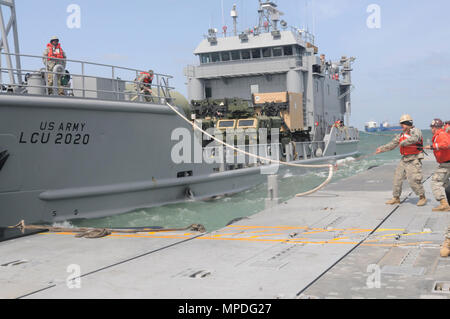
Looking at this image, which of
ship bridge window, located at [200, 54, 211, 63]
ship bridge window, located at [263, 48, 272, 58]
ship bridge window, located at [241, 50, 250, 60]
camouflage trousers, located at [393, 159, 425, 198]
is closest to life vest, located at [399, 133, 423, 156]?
camouflage trousers, located at [393, 159, 425, 198]

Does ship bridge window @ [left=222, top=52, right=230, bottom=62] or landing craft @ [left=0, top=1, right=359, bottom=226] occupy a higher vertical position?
ship bridge window @ [left=222, top=52, right=230, bottom=62]

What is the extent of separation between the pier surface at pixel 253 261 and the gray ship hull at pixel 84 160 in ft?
6.26

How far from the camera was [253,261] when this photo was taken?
190 inches

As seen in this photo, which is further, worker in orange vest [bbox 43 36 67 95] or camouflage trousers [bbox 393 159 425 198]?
worker in orange vest [bbox 43 36 67 95]

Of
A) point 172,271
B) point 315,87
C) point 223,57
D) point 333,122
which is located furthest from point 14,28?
point 333,122

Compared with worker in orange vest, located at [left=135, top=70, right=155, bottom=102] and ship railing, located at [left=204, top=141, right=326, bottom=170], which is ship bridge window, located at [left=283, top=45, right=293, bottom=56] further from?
worker in orange vest, located at [left=135, top=70, right=155, bottom=102]

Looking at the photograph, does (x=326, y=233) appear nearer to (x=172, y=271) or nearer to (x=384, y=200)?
(x=172, y=271)

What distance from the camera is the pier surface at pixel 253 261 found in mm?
3873

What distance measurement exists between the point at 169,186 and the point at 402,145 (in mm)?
5285

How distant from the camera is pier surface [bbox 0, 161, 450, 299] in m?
3.87

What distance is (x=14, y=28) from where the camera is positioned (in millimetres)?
10094

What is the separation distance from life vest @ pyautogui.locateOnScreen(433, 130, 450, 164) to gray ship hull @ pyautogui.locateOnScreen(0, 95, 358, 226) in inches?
233
